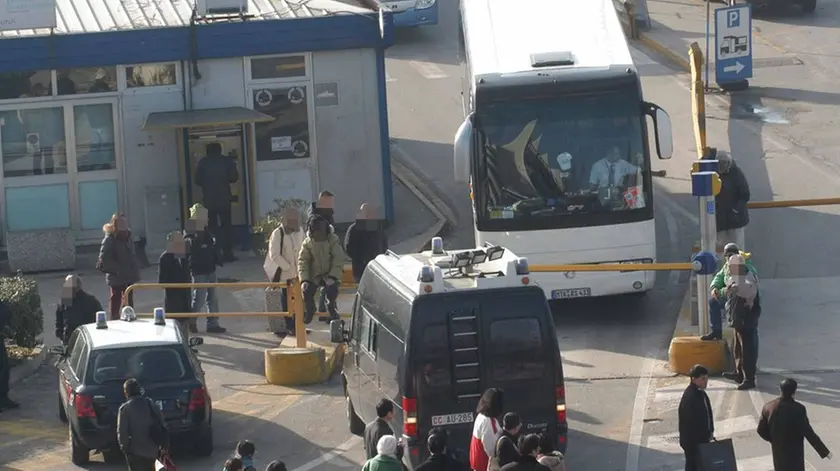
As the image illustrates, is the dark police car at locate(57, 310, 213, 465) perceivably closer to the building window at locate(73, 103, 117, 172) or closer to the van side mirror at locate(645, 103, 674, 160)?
the van side mirror at locate(645, 103, 674, 160)

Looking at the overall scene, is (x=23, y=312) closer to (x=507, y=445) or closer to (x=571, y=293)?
(x=571, y=293)

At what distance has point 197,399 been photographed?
15.7 m

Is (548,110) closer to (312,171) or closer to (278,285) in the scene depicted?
(278,285)

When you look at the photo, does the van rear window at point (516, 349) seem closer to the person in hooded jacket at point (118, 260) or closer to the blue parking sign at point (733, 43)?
the person in hooded jacket at point (118, 260)

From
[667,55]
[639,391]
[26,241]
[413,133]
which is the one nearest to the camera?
[639,391]

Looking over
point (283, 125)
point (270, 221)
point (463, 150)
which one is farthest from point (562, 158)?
point (283, 125)

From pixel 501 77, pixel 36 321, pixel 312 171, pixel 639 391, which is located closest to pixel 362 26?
pixel 312 171

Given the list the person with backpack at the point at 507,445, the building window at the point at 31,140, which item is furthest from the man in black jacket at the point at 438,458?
the building window at the point at 31,140

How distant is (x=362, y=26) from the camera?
25453mm

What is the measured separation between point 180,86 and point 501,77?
7.57 meters

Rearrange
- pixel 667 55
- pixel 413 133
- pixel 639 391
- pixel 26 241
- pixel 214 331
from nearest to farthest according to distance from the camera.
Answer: pixel 639 391 → pixel 214 331 → pixel 26 241 → pixel 413 133 → pixel 667 55

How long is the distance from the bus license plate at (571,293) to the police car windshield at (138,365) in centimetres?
589

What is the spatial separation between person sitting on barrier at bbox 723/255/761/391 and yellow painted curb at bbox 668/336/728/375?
1.80 ft

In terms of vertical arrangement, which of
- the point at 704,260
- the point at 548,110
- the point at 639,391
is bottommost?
the point at 639,391
